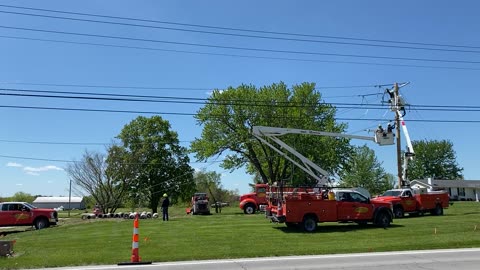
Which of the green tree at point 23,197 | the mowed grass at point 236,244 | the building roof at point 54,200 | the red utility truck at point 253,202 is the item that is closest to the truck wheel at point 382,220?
the mowed grass at point 236,244

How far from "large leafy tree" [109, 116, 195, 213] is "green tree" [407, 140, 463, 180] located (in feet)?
210

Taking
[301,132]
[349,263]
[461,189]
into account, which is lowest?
[349,263]

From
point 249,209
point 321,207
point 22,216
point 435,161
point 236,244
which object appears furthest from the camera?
point 435,161

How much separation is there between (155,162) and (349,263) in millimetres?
52414

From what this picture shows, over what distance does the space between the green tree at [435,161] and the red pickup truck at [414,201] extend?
7890 cm

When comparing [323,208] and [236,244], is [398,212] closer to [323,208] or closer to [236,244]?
[323,208]

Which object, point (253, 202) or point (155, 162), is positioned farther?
point (155, 162)

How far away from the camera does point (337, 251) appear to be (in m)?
14.1

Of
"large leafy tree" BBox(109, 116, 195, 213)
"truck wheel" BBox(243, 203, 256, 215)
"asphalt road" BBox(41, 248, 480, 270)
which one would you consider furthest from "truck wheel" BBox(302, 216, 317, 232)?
"large leafy tree" BBox(109, 116, 195, 213)

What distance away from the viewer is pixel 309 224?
68.6ft

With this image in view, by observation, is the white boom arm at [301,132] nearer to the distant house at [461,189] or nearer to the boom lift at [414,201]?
the boom lift at [414,201]

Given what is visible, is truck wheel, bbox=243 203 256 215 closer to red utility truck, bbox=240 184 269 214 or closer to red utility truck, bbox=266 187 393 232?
red utility truck, bbox=240 184 269 214

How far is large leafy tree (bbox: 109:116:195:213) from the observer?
200ft

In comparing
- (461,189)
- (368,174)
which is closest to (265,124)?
(368,174)
